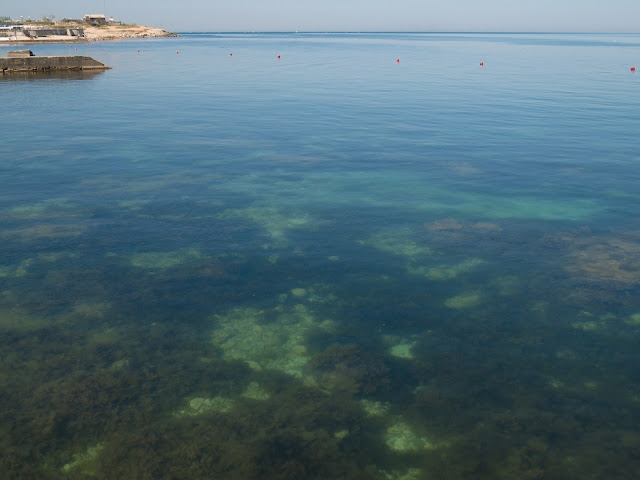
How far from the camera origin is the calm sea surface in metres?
7.36

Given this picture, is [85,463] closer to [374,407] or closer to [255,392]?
[255,392]

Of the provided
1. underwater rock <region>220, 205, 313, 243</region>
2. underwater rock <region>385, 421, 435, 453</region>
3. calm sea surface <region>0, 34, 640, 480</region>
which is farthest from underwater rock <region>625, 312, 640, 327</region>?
underwater rock <region>220, 205, 313, 243</region>

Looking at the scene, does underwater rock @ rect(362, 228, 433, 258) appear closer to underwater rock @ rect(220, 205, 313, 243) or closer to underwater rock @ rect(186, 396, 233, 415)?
underwater rock @ rect(220, 205, 313, 243)

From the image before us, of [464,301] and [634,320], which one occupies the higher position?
[634,320]

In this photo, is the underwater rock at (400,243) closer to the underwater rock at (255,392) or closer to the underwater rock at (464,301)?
the underwater rock at (464,301)

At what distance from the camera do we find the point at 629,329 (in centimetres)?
1012

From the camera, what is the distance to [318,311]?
10.8 meters

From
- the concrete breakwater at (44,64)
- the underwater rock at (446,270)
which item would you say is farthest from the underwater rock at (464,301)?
the concrete breakwater at (44,64)

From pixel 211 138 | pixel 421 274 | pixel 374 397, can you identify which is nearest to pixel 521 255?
pixel 421 274

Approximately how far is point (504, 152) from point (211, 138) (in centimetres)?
1438

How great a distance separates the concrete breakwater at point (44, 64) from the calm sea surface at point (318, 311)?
40.0m

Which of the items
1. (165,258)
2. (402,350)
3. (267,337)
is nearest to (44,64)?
(165,258)

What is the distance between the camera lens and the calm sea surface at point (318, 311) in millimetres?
7355

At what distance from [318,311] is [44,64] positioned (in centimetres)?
6116
